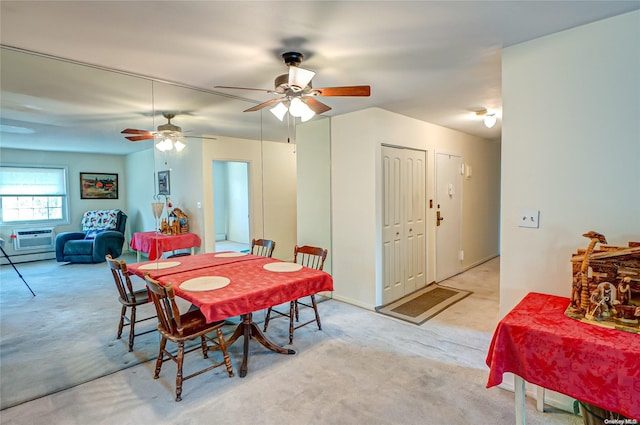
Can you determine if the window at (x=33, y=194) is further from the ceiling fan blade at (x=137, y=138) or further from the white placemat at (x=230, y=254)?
the white placemat at (x=230, y=254)

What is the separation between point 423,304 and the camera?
3.83 metres

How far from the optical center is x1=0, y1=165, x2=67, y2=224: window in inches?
87.4

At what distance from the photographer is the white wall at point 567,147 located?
1789mm

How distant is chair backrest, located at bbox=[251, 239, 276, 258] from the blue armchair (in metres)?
1.28

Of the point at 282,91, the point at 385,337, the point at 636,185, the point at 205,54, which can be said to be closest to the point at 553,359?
the point at 636,185

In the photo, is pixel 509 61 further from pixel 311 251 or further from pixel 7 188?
pixel 7 188

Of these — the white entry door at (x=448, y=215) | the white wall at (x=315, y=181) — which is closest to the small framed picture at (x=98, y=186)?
the white wall at (x=315, y=181)

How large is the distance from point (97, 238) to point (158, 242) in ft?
1.55

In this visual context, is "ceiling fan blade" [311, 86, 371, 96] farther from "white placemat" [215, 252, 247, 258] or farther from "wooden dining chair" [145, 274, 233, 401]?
"white placemat" [215, 252, 247, 258]

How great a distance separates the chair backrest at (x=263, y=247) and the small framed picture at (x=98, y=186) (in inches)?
55.3

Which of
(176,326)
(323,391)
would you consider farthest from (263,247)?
(323,391)

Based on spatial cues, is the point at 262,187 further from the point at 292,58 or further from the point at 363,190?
the point at 292,58

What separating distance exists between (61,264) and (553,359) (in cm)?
337

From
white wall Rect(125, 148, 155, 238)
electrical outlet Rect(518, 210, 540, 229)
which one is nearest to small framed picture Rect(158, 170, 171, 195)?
white wall Rect(125, 148, 155, 238)
